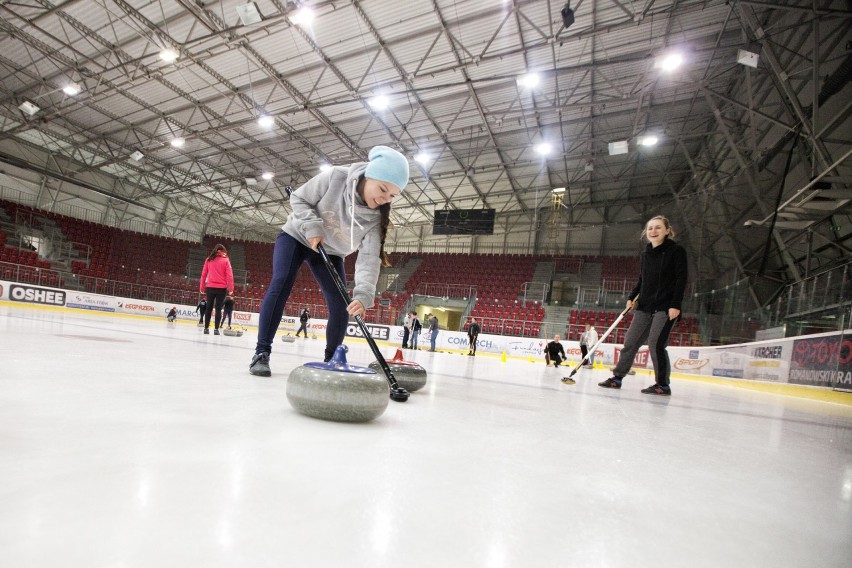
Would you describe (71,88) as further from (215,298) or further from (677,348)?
(677,348)

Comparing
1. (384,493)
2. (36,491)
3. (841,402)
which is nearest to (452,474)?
(384,493)

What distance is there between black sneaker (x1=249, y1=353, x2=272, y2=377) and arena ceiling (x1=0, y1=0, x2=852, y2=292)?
9.63 meters

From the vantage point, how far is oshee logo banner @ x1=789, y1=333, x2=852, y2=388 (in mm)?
5129

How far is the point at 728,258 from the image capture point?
16625mm

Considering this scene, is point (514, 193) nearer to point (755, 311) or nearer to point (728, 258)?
point (728, 258)

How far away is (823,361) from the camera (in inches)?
221

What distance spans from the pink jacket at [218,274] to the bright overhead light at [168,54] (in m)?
8.83

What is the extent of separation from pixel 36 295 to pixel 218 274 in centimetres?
1211

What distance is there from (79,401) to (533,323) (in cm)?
1563

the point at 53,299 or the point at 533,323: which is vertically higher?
the point at 533,323

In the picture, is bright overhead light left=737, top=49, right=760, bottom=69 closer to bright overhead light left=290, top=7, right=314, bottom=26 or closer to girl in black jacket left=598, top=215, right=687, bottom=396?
girl in black jacket left=598, top=215, right=687, bottom=396

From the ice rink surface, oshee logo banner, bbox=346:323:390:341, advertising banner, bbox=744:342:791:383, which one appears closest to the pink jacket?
the ice rink surface

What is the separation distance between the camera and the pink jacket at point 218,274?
6.45m

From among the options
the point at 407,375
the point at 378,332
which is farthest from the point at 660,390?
the point at 378,332
